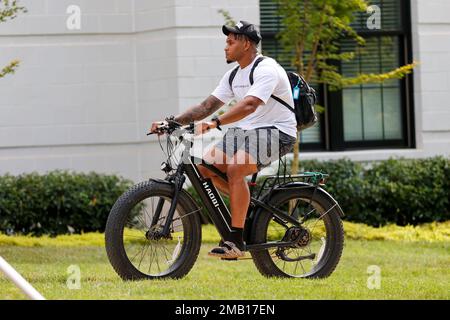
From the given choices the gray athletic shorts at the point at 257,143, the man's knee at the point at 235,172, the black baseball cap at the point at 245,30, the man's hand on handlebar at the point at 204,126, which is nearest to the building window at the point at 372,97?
the black baseball cap at the point at 245,30

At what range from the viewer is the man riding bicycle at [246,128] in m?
7.71

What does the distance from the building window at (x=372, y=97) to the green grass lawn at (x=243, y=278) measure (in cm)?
230

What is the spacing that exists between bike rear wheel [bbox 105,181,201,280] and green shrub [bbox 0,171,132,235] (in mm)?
5134

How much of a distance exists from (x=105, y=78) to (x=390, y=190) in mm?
3868

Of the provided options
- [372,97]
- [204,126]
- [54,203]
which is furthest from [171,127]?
[372,97]

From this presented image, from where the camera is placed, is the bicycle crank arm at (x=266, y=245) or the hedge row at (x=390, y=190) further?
the hedge row at (x=390, y=190)

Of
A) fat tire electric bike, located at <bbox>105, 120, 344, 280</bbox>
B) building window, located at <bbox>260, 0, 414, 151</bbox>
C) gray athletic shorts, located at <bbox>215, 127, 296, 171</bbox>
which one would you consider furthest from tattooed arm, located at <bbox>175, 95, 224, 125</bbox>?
building window, located at <bbox>260, 0, 414, 151</bbox>

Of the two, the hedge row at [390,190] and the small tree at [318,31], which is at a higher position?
the small tree at [318,31]

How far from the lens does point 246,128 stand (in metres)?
7.91

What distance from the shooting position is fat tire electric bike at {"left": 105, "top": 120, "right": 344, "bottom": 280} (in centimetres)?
763

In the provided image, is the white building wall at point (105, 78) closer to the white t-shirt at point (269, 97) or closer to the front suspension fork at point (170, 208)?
the white t-shirt at point (269, 97)

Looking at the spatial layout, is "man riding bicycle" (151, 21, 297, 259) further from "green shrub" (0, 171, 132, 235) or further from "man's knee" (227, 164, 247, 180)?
"green shrub" (0, 171, 132, 235)

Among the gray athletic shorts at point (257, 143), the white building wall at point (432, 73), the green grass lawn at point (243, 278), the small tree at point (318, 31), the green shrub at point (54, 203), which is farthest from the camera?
the white building wall at point (432, 73)

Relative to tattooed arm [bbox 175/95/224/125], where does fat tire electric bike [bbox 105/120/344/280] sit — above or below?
below
